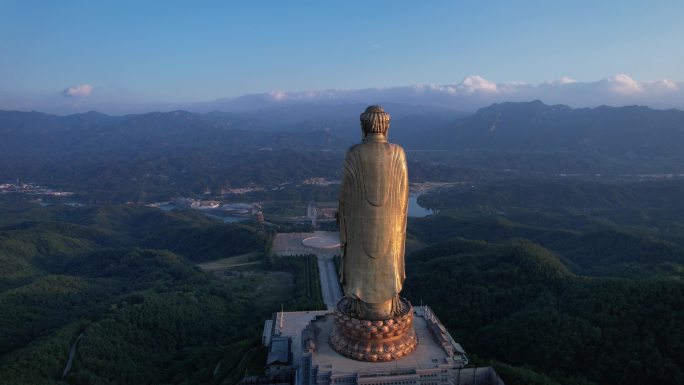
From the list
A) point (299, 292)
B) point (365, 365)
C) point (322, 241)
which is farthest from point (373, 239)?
point (322, 241)

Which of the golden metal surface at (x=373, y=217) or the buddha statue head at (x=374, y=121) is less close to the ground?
the buddha statue head at (x=374, y=121)

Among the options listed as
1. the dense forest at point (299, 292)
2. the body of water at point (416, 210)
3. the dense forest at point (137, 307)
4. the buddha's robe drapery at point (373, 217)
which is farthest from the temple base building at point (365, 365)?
the body of water at point (416, 210)

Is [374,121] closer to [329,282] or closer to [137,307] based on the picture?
[137,307]

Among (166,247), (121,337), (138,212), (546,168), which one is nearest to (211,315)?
(121,337)

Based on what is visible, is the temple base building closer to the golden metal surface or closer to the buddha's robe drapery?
the golden metal surface

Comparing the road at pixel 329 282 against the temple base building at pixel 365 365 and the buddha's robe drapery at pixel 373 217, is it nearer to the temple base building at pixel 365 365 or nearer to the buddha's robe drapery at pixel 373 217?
the temple base building at pixel 365 365

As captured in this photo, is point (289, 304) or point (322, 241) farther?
point (322, 241)

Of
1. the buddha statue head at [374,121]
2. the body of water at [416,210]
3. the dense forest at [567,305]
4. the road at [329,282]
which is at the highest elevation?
the buddha statue head at [374,121]
